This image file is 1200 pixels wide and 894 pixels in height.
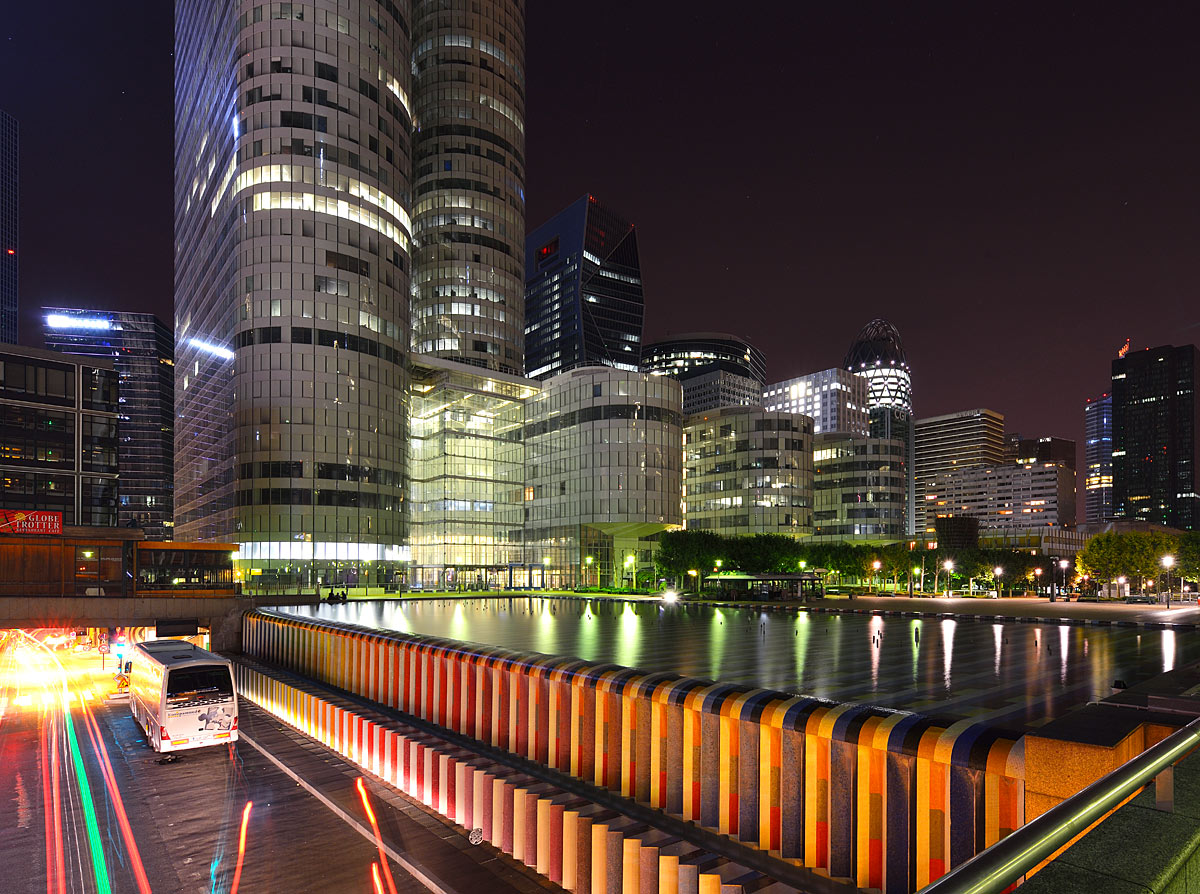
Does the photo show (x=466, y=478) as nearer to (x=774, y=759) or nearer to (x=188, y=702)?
(x=188, y=702)

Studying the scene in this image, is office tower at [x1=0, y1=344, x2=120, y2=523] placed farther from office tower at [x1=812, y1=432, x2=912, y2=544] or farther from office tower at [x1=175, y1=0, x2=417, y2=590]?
office tower at [x1=812, y1=432, x2=912, y2=544]

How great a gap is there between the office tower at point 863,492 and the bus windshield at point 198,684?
16753cm

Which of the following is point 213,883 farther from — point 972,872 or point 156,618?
point 156,618

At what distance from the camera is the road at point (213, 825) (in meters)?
13.0

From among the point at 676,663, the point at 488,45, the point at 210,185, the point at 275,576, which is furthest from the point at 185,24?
the point at 676,663

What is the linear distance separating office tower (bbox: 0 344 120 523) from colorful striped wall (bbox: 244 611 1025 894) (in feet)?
374

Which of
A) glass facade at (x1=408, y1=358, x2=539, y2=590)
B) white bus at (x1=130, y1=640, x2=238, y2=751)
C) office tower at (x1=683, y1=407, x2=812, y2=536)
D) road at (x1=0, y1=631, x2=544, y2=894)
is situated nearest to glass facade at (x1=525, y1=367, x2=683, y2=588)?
glass facade at (x1=408, y1=358, x2=539, y2=590)

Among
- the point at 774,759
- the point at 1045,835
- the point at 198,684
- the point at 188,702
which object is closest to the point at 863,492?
the point at 198,684

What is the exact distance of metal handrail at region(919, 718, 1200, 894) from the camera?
296 centimetres

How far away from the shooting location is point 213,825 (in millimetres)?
16281

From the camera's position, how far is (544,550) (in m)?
140

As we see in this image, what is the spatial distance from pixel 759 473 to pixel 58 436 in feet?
408

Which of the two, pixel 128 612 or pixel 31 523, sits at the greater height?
pixel 31 523

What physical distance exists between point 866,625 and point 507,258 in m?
141
